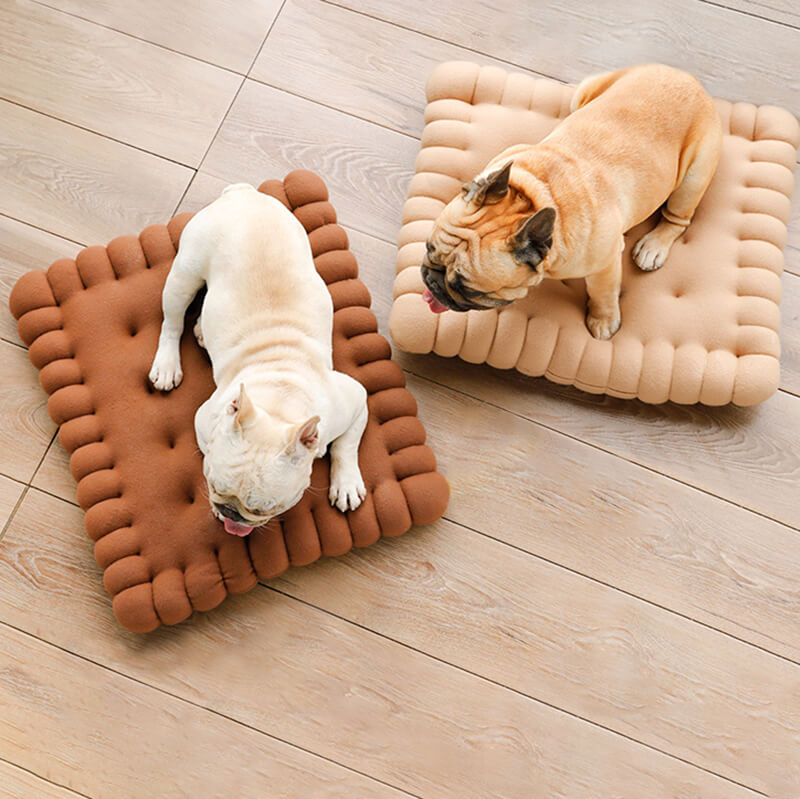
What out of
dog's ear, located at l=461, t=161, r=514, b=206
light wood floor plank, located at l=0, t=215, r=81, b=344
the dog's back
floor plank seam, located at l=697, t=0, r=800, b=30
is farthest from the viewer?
floor plank seam, located at l=697, t=0, r=800, b=30

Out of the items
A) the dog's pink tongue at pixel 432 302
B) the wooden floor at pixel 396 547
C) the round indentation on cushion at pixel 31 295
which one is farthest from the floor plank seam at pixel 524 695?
the round indentation on cushion at pixel 31 295

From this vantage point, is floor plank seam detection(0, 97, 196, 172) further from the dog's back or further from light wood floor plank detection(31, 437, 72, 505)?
light wood floor plank detection(31, 437, 72, 505)

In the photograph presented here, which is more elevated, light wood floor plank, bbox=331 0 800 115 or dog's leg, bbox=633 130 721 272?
light wood floor plank, bbox=331 0 800 115

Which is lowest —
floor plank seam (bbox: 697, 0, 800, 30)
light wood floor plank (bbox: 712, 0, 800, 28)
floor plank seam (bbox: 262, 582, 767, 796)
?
floor plank seam (bbox: 262, 582, 767, 796)

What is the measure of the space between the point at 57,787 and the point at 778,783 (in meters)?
1.83

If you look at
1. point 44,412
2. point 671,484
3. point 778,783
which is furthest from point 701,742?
point 44,412

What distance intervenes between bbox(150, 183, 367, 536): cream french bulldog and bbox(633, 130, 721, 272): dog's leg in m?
0.85

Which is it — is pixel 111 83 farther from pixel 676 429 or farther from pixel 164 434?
pixel 676 429

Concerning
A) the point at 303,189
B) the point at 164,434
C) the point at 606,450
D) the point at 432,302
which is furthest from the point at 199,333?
the point at 606,450

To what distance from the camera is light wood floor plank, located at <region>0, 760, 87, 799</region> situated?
2.00m

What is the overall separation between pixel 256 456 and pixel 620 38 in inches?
71.6

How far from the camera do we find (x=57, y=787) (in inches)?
78.9

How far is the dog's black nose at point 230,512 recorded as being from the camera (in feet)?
5.53

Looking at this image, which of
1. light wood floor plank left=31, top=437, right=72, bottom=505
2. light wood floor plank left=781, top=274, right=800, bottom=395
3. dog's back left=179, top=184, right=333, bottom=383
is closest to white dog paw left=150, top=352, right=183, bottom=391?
dog's back left=179, top=184, right=333, bottom=383
